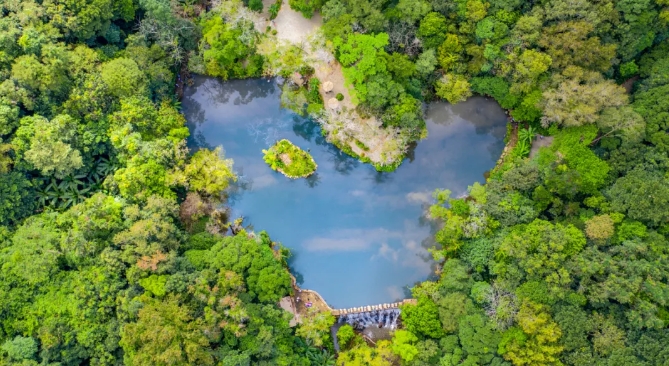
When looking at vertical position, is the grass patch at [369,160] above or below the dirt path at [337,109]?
below

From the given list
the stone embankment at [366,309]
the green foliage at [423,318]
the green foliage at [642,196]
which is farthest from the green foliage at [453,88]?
the stone embankment at [366,309]

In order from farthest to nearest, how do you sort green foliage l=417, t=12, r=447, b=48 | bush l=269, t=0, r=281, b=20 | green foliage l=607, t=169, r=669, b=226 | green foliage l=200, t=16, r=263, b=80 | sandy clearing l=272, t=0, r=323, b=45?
sandy clearing l=272, t=0, r=323, b=45 < bush l=269, t=0, r=281, b=20 < green foliage l=200, t=16, r=263, b=80 < green foliage l=417, t=12, r=447, b=48 < green foliage l=607, t=169, r=669, b=226

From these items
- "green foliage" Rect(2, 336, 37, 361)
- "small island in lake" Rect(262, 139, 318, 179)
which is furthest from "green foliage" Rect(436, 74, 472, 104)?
"green foliage" Rect(2, 336, 37, 361)

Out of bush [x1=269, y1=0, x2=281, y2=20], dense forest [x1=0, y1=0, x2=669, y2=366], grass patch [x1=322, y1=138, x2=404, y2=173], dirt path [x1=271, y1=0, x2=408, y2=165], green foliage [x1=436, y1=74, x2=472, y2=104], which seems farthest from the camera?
bush [x1=269, y1=0, x2=281, y2=20]

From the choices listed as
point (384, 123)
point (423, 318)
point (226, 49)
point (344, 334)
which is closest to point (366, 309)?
point (344, 334)

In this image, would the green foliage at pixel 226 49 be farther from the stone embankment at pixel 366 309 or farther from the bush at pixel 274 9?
the stone embankment at pixel 366 309

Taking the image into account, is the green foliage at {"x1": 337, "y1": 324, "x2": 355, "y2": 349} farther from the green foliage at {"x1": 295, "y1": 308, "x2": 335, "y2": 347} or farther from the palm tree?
the palm tree
